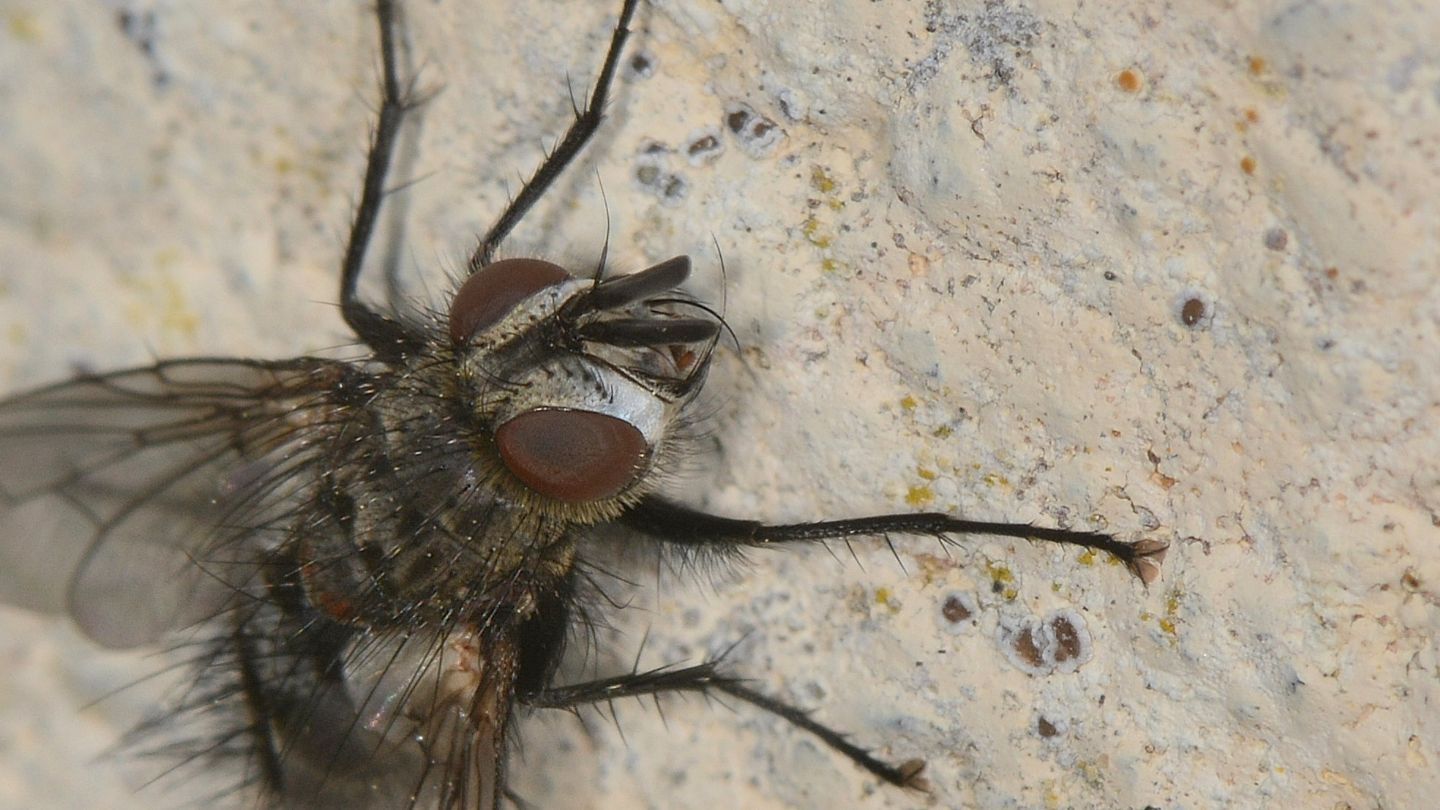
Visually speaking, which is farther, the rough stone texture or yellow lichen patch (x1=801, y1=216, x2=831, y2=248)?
yellow lichen patch (x1=801, y1=216, x2=831, y2=248)

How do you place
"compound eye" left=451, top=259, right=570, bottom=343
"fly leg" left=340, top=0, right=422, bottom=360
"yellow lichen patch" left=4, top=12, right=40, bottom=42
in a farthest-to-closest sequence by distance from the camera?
"yellow lichen patch" left=4, top=12, right=40, bottom=42, "fly leg" left=340, top=0, right=422, bottom=360, "compound eye" left=451, top=259, right=570, bottom=343

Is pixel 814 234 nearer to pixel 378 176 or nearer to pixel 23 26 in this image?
pixel 378 176

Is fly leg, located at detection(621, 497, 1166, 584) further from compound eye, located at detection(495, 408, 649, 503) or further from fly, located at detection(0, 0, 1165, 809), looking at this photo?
compound eye, located at detection(495, 408, 649, 503)

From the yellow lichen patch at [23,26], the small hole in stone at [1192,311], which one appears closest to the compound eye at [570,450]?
the small hole in stone at [1192,311]

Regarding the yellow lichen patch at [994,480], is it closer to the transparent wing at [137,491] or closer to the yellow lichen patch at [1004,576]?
the yellow lichen patch at [1004,576]

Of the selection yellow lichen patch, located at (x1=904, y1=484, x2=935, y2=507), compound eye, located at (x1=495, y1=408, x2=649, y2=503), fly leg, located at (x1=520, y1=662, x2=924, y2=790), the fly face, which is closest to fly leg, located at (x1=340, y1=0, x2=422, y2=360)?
the fly face

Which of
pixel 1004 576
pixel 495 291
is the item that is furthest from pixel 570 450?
pixel 1004 576

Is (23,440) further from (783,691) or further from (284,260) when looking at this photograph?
(783,691)

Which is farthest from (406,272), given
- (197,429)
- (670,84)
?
(670,84)
